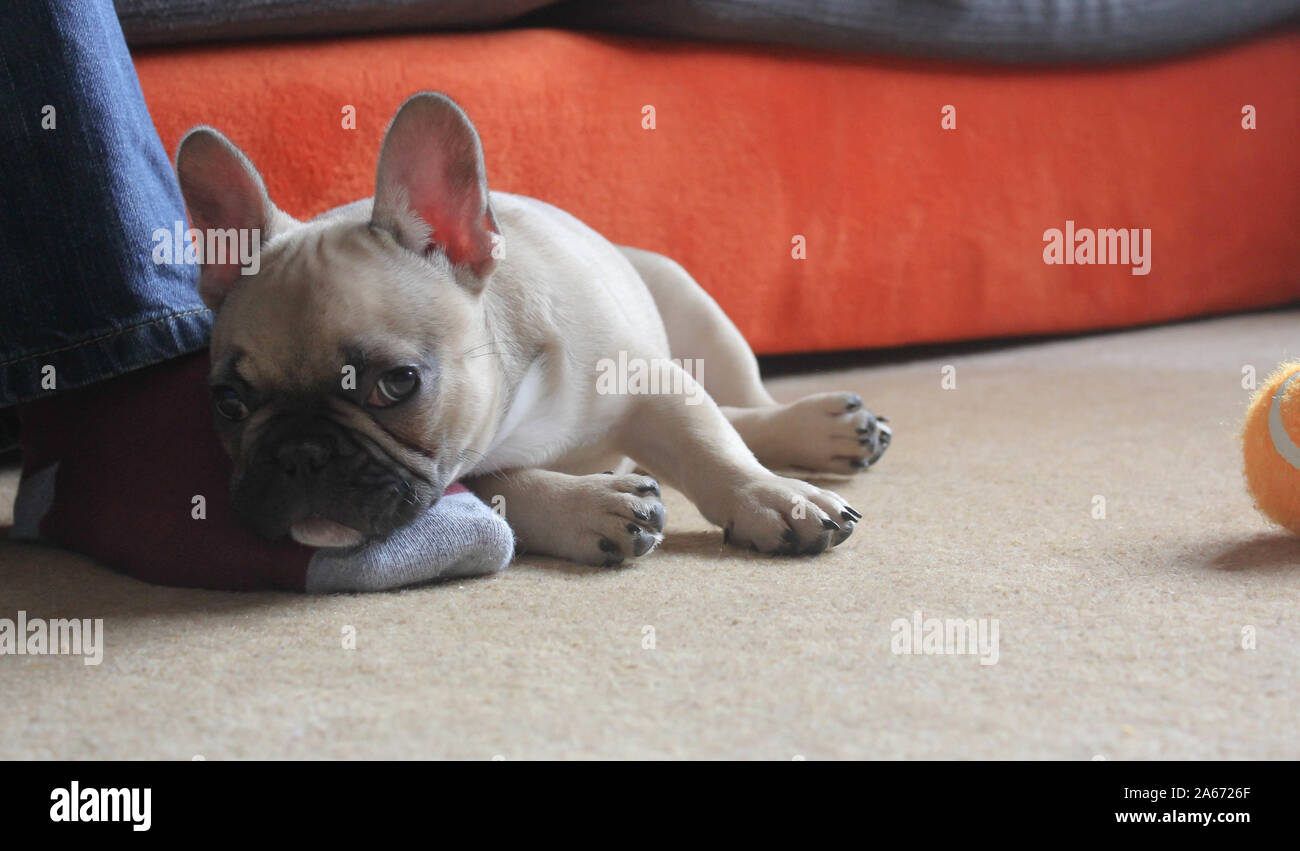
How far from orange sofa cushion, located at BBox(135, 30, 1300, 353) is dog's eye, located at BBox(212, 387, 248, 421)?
1.12m

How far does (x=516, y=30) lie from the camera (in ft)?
10.3

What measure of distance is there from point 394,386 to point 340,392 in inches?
2.8

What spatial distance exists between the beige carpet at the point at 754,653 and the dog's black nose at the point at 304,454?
184mm

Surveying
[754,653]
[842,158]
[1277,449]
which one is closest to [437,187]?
[754,653]

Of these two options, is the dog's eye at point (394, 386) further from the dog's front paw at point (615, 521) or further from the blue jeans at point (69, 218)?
the blue jeans at point (69, 218)

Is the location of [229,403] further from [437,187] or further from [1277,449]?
[1277,449]

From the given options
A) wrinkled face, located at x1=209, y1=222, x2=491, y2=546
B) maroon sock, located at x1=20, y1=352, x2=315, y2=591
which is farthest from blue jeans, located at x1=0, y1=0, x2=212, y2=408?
wrinkled face, located at x1=209, y1=222, x2=491, y2=546

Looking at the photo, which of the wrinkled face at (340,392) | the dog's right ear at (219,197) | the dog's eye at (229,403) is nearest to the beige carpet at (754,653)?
the wrinkled face at (340,392)

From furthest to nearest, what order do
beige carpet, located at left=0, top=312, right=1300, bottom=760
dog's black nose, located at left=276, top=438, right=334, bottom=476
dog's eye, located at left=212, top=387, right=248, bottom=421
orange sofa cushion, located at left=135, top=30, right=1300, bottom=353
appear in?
orange sofa cushion, located at left=135, top=30, right=1300, bottom=353 < dog's eye, located at left=212, top=387, right=248, bottom=421 < dog's black nose, located at left=276, top=438, right=334, bottom=476 < beige carpet, located at left=0, top=312, right=1300, bottom=760

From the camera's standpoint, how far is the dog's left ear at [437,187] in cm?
172

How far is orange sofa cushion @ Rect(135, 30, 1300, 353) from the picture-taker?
9.20ft

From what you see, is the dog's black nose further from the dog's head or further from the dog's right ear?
the dog's right ear
